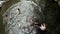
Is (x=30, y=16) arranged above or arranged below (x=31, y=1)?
below

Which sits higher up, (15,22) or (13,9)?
(13,9)

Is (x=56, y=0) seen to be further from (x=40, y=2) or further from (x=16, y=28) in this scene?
(x=16, y=28)

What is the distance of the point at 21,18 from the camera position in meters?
1.16

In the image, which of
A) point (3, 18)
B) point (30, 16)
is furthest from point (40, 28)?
point (3, 18)

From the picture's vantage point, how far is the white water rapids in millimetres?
1130

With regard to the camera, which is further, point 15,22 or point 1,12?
point 1,12

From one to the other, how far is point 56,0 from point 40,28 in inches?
11.6

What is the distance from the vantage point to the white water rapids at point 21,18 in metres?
1.13

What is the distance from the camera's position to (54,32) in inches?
47.3

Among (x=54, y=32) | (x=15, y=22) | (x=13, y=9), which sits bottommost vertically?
(x=54, y=32)

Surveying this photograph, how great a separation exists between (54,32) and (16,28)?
1.09 feet

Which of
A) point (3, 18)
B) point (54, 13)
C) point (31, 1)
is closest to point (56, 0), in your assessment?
point (54, 13)

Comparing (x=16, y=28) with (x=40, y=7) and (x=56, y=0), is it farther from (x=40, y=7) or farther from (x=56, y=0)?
(x=56, y=0)

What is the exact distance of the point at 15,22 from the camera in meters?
1.17
